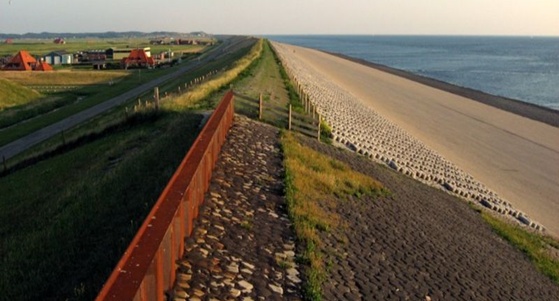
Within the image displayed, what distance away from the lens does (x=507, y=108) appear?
6116cm

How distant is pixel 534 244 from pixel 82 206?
14732 millimetres

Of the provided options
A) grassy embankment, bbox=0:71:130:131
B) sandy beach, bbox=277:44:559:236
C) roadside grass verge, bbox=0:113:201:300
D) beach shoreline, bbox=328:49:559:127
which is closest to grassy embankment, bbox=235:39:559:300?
roadside grass verge, bbox=0:113:201:300

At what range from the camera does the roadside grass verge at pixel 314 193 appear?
945 centimetres

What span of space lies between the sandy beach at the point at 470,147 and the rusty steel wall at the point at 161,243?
17600 millimetres

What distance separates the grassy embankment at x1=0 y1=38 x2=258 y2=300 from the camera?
8211 millimetres

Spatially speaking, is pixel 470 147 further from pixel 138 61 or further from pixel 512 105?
pixel 138 61

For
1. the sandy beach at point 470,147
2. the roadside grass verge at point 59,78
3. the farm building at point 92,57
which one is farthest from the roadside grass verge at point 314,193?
the farm building at point 92,57

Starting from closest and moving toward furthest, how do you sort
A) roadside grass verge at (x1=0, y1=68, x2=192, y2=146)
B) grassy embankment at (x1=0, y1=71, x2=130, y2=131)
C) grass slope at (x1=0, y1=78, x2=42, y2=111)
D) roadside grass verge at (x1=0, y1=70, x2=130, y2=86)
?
roadside grass verge at (x1=0, y1=68, x2=192, y2=146) < grassy embankment at (x1=0, y1=71, x2=130, y2=131) < grass slope at (x1=0, y1=78, x2=42, y2=111) < roadside grass verge at (x1=0, y1=70, x2=130, y2=86)

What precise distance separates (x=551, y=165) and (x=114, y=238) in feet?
105

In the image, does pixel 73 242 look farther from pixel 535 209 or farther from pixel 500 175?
pixel 500 175

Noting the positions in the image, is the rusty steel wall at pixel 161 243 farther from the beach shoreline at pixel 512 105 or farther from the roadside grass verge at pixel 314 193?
the beach shoreline at pixel 512 105

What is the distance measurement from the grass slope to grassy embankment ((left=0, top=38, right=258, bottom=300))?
115 ft

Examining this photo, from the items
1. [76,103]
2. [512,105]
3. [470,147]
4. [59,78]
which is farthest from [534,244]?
[59,78]

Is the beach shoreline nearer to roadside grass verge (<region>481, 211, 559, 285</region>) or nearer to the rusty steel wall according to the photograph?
roadside grass verge (<region>481, 211, 559, 285</region>)
